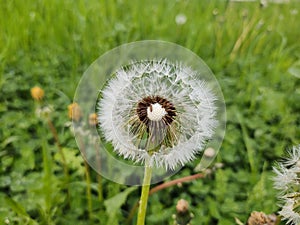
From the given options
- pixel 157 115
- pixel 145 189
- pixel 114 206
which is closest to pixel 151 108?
pixel 157 115

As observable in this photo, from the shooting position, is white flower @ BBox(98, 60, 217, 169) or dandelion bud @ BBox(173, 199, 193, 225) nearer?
white flower @ BBox(98, 60, 217, 169)

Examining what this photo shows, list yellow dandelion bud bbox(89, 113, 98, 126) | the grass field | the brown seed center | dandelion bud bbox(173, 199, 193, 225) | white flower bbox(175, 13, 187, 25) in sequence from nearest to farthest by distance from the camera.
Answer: the brown seed center
dandelion bud bbox(173, 199, 193, 225)
yellow dandelion bud bbox(89, 113, 98, 126)
the grass field
white flower bbox(175, 13, 187, 25)

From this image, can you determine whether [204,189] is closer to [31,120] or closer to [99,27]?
[31,120]

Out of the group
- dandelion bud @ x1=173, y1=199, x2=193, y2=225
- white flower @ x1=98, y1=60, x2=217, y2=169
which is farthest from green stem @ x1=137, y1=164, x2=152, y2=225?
dandelion bud @ x1=173, y1=199, x2=193, y2=225

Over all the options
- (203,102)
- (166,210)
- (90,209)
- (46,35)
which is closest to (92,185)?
(90,209)

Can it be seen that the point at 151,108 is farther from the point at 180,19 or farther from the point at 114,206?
the point at 180,19

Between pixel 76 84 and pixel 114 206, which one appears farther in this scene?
pixel 76 84

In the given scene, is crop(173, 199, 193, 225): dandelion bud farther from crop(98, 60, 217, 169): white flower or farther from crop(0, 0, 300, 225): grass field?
crop(98, 60, 217, 169): white flower
